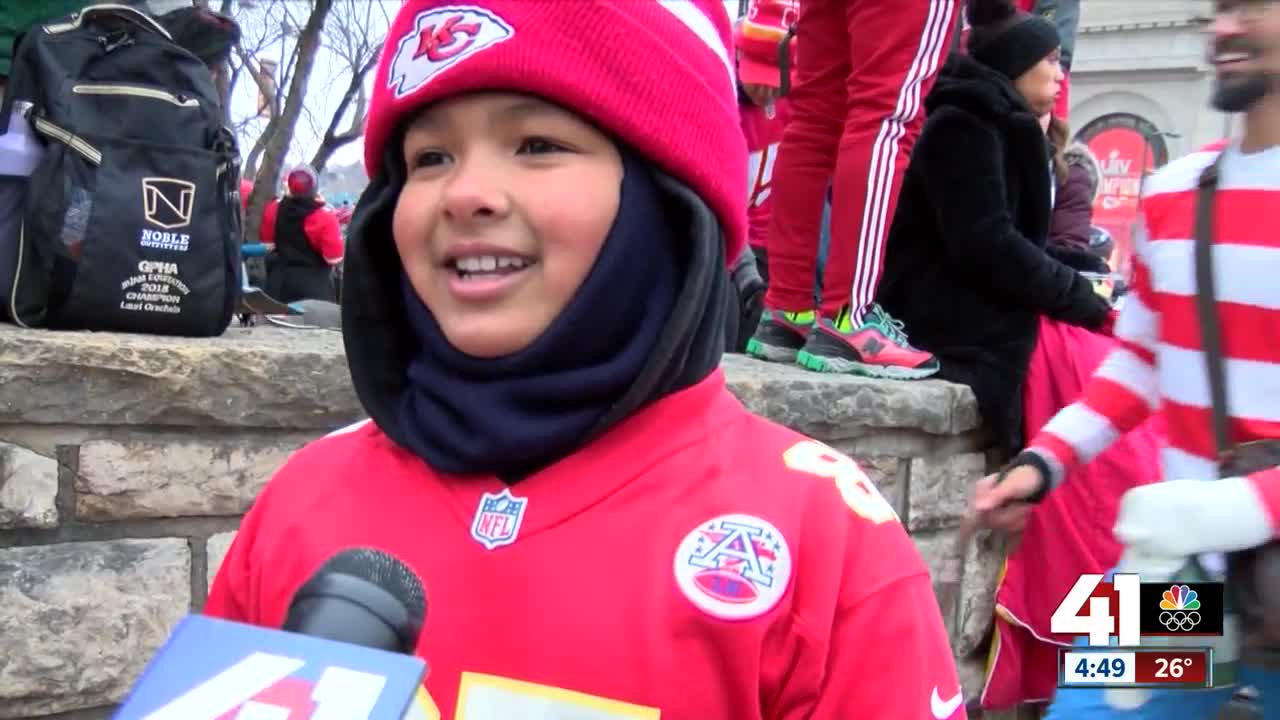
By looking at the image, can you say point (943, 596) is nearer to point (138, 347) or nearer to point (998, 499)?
point (998, 499)

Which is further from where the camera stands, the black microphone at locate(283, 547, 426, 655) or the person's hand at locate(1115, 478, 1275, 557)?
the person's hand at locate(1115, 478, 1275, 557)

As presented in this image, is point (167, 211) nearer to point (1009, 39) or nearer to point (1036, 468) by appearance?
point (1036, 468)

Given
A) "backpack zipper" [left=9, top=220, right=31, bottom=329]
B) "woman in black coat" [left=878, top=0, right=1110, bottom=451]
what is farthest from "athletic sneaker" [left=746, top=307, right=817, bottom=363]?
"backpack zipper" [left=9, top=220, right=31, bottom=329]

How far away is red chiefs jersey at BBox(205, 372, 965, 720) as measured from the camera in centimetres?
119

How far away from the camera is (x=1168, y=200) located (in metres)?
2.13

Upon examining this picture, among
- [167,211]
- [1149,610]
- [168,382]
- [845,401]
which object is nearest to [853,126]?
[845,401]

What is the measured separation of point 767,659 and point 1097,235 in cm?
550

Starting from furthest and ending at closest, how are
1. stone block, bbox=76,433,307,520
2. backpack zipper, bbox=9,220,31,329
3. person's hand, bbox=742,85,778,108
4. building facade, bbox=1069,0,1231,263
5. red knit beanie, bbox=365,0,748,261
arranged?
1. building facade, bbox=1069,0,1231,263
2. person's hand, bbox=742,85,778,108
3. backpack zipper, bbox=9,220,31,329
4. stone block, bbox=76,433,307,520
5. red knit beanie, bbox=365,0,748,261

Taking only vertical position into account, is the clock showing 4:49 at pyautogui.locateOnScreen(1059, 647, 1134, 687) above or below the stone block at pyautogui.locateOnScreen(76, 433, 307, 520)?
below

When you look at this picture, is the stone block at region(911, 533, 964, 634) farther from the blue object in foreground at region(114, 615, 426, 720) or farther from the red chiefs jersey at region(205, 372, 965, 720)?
the blue object in foreground at region(114, 615, 426, 720)

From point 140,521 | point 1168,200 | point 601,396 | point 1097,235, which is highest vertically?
point 1097,235

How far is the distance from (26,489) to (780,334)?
219cm

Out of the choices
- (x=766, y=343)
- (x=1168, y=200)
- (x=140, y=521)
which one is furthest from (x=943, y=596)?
(x=140, y=521)

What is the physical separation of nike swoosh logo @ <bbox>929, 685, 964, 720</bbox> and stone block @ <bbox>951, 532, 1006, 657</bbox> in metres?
2.16
